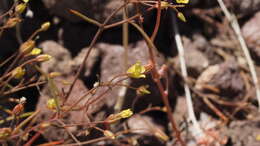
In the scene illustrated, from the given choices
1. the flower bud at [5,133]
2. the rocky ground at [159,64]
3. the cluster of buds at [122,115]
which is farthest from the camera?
the rocky ground at [159,64]

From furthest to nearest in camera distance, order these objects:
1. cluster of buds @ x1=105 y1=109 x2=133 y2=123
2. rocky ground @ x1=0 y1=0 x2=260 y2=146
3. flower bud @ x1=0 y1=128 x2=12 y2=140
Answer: rocky ground @ x1=0 y1=0 x2=260 y2=146
cluster of buds @ x1=105 y1=109 x2=133 y2=123
flower bud @ x1=0 y1=128 x2=12 y2=140

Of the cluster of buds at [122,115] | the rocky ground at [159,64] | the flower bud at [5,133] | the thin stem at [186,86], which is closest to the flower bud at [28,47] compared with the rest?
the flower bud at [5,133]

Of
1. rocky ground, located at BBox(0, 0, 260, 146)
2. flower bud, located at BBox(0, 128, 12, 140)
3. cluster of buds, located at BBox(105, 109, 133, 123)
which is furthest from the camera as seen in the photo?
rocky ground, located at BBox(0, 0, 260, 146)

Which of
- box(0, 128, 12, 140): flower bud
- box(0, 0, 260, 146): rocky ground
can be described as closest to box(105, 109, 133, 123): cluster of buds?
box(0, 128, 12, 140): flower bud

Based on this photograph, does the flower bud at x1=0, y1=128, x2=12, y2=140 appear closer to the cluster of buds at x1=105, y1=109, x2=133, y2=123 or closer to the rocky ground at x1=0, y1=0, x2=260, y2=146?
the cluster of buds at x1=105, y1=109, x2=133, y2=123

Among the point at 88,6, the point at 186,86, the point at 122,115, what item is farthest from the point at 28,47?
the point at 186,86

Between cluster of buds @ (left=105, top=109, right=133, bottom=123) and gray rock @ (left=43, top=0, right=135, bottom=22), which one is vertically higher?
gray rock @ (left=43, top=0, right=135, bottom=22)

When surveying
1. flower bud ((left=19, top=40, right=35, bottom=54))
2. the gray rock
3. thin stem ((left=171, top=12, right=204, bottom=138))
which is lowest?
thin stem ((left=171, top=12, right=204, bottom=138))

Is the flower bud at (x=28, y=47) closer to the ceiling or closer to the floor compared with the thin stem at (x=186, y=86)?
closer to the ceiling

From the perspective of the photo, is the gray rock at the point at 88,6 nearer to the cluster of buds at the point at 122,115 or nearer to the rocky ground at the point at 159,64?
the rocky ground at the point at 159,64

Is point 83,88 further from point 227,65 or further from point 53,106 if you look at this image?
point 227,65

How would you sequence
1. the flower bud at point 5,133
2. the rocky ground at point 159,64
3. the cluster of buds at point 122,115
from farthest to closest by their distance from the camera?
the rocky ground at point 159,64 → the cluster of buds at point 122,115 → the flower bud at point 5,133
